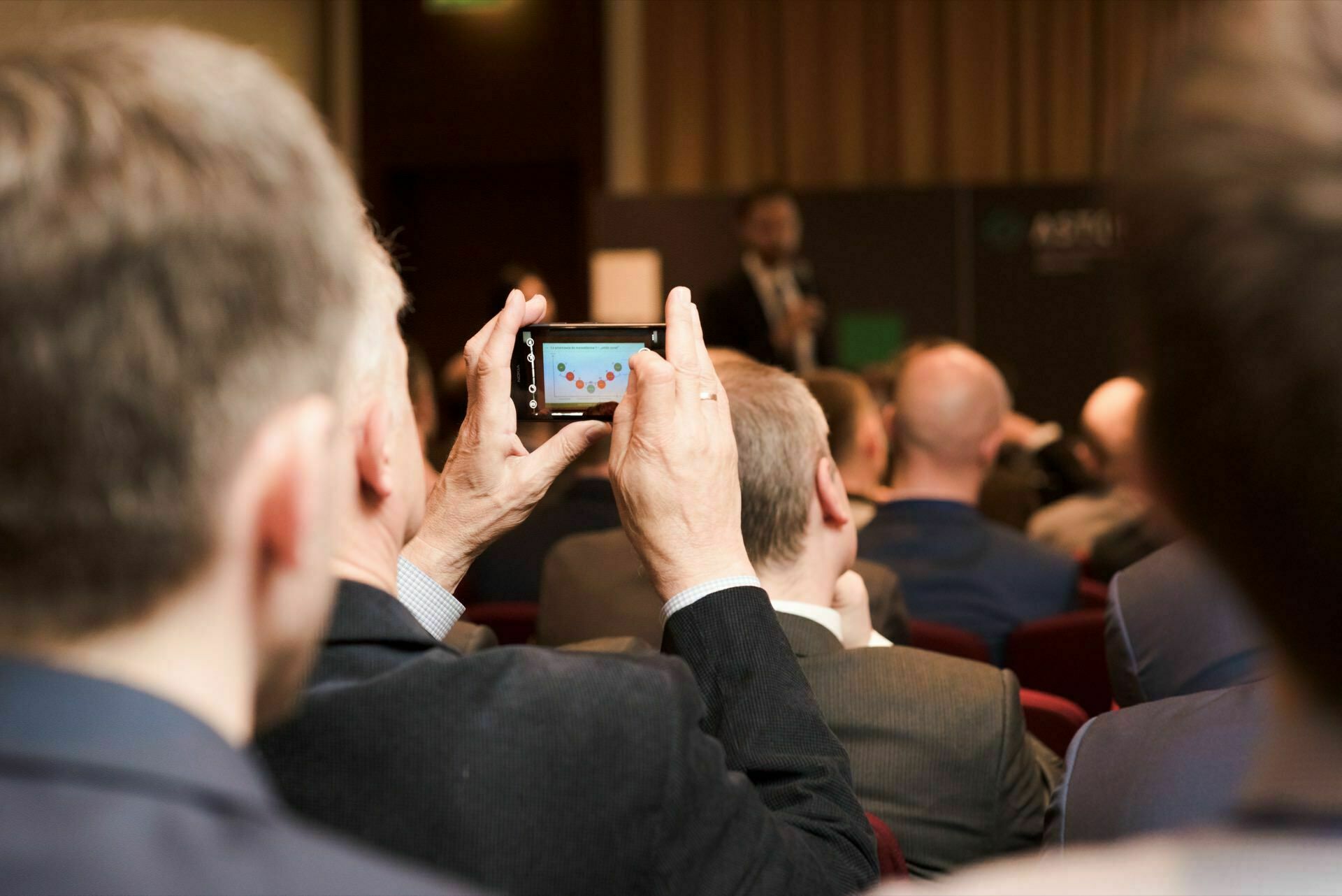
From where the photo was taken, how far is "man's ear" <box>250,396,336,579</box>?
637 mm

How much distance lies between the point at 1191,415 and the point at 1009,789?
134cm

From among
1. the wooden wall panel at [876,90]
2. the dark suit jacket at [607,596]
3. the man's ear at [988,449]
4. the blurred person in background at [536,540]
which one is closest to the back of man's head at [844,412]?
the man's ear at [988,449]

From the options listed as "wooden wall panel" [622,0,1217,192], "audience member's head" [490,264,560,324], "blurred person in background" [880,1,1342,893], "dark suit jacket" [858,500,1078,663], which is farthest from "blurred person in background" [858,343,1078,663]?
"wooden wall panel" [622,0,1217,192]

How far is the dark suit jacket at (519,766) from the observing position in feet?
3.15

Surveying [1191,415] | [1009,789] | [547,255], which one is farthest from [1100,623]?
[547,255]

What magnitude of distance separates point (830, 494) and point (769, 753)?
2.52ft

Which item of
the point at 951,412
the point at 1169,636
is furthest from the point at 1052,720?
the point at 951,412

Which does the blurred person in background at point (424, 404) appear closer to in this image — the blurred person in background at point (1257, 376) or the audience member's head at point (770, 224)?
the audience member's head at point (770, 224)

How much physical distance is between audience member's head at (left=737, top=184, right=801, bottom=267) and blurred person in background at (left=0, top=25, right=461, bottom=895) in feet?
21.7

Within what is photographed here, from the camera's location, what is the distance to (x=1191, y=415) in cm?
58

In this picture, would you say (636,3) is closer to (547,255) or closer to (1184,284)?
(547,255)

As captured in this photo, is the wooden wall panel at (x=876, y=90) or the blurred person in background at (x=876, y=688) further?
the wooden wall panel at (x=876, y=90)

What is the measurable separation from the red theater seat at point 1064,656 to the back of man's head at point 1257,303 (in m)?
2.36

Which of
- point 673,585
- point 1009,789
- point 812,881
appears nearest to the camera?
point 812,881
